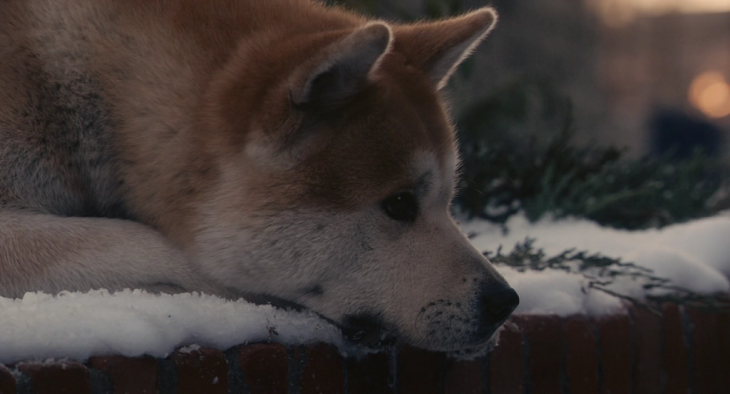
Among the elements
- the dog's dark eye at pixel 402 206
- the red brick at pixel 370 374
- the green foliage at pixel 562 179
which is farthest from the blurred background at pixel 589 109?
the red brick at pixel 370 374

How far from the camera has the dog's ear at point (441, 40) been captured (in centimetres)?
256

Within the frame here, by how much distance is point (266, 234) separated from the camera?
2.15 m

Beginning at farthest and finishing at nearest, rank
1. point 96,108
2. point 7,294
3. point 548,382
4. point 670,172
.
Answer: point 670,172
point 548,382
point 96,108
point 7,294

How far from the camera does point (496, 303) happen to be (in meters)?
2.12

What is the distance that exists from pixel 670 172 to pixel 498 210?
5.36ft

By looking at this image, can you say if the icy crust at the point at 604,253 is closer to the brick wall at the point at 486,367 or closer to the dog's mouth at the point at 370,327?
the brick wall at the point at 486,367

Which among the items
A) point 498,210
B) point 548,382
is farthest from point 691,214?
point 548,382

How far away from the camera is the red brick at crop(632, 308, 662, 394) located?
2855 millimetres

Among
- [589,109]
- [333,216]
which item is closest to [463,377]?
[333,216]

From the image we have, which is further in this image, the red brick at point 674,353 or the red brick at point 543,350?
the red brick at point 674,353

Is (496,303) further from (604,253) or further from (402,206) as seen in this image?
(604,253)

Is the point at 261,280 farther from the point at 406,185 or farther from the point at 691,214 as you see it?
the point at 691,214

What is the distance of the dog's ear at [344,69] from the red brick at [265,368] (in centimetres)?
66

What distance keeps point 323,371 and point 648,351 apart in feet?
4.81
